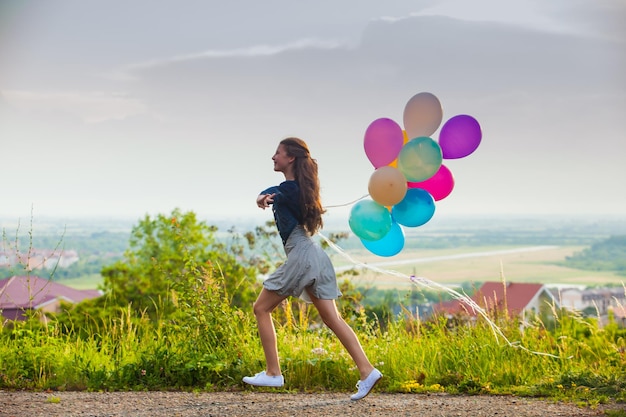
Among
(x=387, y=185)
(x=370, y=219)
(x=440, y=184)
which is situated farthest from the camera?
(x=440, y=184)

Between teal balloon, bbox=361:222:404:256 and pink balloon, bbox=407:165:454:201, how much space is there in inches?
13.4

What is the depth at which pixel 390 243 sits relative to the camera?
4.81 m

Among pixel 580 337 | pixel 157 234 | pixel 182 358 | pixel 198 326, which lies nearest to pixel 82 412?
pixel 182 358

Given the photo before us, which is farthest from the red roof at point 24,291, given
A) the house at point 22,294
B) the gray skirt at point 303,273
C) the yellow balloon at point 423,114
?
the yellow balloon at point 423,114

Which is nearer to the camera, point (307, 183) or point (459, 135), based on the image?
point (307, 183)

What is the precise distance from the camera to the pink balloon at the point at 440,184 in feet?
16.0

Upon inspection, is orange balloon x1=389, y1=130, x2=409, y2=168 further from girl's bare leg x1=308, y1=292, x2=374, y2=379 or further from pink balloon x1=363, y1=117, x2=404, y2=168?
girl's bare leg x1=308, y1=292, x2=374, y2=379

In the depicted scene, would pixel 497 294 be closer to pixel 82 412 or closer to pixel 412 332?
pixel 412 332

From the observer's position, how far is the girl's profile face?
14.1 feet

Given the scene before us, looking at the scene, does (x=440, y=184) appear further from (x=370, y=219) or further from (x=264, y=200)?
(x=264, y=200)

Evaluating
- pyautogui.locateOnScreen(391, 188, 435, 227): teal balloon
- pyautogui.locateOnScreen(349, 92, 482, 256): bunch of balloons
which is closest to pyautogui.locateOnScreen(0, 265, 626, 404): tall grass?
pyautogui.locateOnScreen(349, 92, 482, 256): bunch of balloons

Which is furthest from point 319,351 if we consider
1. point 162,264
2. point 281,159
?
point 162,264

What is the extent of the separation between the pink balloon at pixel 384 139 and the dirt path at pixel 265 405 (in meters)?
1.56

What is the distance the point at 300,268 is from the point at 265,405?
839 millimetres
